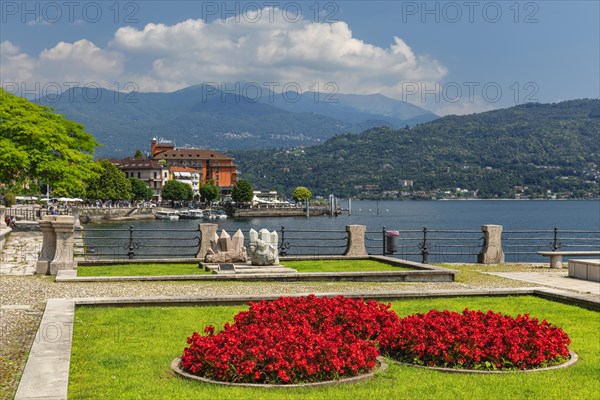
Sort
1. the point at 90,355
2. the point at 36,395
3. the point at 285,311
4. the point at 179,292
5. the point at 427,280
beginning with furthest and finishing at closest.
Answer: the point at 427,280, the point at 179,292, the point at 285,311, the point at 90,355, the point at 36,395

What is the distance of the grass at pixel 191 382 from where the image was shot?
7316 millimetres

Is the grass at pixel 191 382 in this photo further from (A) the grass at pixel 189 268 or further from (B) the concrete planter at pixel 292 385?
(A) the grass at pixel 189 268

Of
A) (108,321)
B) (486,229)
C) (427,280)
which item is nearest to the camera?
(108,321)

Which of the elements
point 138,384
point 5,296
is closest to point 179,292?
point 5,296

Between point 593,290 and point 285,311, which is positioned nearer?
point 285,311

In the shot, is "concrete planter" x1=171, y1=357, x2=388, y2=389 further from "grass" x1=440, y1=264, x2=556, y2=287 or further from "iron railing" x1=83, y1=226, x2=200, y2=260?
"iron railing" x1=83, y1=226, x2=200, y2=260

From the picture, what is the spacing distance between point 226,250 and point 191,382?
47.4ft

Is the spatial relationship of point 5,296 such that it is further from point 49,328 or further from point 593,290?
point 593,290

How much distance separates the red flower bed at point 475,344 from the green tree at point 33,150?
3698 centimetres

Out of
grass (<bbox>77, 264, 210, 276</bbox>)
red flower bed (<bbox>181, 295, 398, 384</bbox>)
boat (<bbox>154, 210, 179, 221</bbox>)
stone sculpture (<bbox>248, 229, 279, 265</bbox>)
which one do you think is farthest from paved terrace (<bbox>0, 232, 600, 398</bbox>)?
boat (<bbox>154, 210, 179, 221</bbox>)

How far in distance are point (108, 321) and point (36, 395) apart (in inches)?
184

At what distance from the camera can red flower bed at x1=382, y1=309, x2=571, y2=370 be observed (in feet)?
27.7

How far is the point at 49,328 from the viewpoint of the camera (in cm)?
1037

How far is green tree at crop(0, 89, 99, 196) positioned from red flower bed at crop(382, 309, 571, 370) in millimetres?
36981
